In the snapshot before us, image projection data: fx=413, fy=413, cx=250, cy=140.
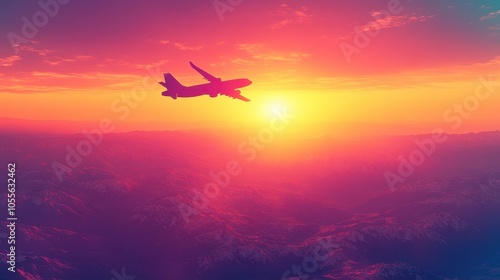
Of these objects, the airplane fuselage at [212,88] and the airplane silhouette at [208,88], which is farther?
the airplane fuselage at [212,88]

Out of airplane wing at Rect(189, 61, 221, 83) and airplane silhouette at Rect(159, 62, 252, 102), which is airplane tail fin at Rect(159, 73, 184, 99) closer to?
airplane silhouette at Rect(159, 62, 252, 102)

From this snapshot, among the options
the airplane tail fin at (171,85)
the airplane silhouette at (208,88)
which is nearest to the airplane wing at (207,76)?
the airplane silhouette at (208,88)

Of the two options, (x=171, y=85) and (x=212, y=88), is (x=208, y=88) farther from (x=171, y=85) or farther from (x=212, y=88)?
(x=171, y=85)

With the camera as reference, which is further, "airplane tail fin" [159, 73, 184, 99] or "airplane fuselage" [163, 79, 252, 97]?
"airplane tail fin" [159, 73, 184, 99]

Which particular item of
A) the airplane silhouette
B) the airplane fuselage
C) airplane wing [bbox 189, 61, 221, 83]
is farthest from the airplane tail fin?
airplane wing [bbox 189, 61, 221, 83]

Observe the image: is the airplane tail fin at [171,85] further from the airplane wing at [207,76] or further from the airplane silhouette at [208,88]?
the airplane wing at [207,76]

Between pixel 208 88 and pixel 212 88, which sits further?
pixel 208 88

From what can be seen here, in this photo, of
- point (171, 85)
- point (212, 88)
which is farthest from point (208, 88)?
point (171, 85)

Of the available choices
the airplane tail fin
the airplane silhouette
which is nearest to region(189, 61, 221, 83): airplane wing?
the airplane silhouette
